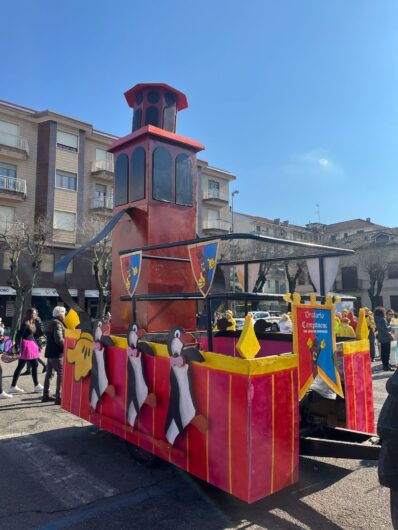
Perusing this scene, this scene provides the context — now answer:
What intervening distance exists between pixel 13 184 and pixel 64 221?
426 cm

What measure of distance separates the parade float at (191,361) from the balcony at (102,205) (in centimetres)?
2611

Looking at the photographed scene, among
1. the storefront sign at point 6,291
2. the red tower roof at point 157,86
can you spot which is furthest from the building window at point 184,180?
the storefront sign at point 6,291

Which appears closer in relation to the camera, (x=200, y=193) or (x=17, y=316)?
(x=17, y=316)

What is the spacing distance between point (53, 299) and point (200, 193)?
57.5ft

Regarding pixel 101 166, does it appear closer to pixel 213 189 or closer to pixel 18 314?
pixel 213 189

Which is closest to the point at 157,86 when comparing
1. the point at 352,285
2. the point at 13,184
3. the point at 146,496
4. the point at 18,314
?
the point at 146,496

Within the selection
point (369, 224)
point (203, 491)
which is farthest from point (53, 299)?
point (369, 224)

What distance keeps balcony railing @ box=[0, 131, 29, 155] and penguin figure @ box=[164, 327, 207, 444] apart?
29.5 meters

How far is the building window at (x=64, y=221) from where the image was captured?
98.2ft

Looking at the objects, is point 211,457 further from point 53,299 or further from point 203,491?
point 53,299

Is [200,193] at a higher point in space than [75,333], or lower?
higher

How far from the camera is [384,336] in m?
11.5

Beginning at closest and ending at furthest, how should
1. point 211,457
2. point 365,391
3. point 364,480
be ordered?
1. point 211,457
2. point 364,480
3. point 365,391

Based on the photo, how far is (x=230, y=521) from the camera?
3.21m
